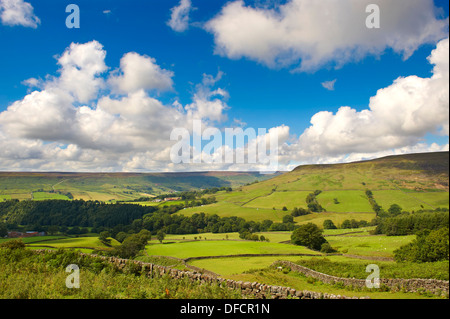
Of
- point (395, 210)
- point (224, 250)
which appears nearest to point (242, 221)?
point (224, 250)

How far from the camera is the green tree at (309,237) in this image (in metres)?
54.1

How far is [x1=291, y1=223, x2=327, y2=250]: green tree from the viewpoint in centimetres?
5409

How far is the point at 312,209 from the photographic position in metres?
112

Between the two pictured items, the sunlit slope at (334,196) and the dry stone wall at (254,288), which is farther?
the sunlit slope at (334,196)

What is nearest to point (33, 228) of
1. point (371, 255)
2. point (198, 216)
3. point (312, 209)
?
point (198, 216)

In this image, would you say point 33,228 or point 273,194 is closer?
point 33,228

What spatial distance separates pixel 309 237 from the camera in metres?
54.7

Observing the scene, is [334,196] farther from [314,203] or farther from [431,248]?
[431,248]

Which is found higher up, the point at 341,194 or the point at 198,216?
the point at 341,194

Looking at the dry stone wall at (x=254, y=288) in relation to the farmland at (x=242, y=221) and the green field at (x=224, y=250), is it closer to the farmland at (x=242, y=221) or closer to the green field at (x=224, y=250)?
the farmland at (x=242, y=221)

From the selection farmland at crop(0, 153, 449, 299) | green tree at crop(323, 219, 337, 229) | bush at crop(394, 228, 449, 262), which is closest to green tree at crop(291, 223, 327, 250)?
farmland at crop(0, 153, 449, 299)

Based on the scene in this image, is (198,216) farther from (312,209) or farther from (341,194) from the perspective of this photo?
(341,194)

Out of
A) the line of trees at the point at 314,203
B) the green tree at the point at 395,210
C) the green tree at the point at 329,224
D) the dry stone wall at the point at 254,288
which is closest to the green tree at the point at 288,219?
the line of trees at the point at 314,203
